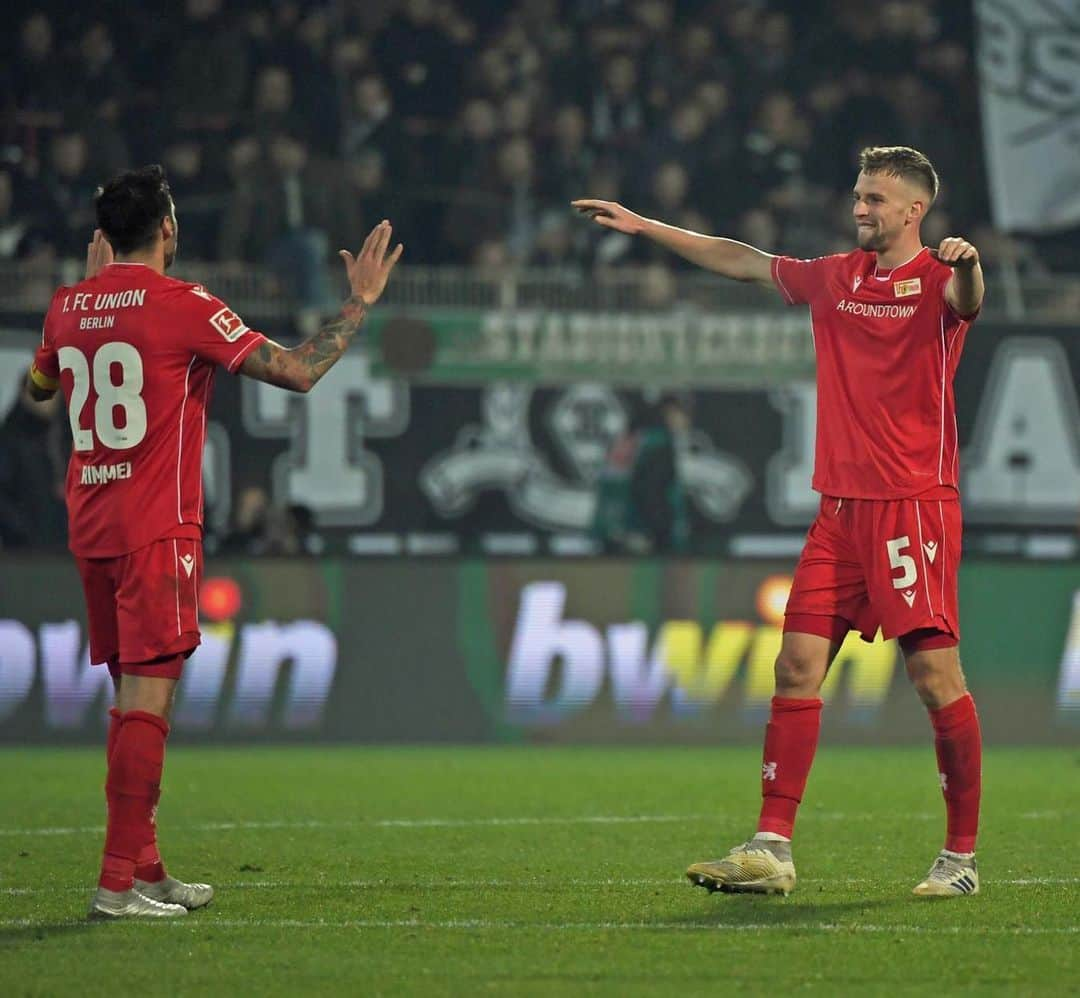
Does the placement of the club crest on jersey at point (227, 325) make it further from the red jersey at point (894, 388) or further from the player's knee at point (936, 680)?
the player's knee at point (936, 680)

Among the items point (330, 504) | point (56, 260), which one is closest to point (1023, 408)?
point (330, 504)

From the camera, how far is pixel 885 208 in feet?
19.2

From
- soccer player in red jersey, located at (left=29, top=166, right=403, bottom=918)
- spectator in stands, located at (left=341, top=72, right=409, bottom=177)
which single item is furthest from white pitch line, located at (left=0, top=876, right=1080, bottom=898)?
spectator in stands, located at (left=341, top=72, right=409, bottom=177)

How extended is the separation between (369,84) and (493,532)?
14.1 ft

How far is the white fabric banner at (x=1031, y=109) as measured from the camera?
57.6 feet

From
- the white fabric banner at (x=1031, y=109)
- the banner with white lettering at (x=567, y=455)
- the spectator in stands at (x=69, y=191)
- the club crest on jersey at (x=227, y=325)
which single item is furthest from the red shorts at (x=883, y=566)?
the white fabric banner at (x=1031, y=109)

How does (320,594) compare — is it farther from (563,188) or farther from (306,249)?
(563,188)

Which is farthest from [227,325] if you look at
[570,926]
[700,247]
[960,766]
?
[960,766]

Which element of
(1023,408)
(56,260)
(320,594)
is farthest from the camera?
(1023,408)

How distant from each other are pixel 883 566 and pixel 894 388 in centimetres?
53

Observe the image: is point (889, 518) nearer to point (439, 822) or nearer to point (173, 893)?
point (173, 893)

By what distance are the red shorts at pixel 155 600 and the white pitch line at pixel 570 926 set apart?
72cm

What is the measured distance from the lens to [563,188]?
1691 cm

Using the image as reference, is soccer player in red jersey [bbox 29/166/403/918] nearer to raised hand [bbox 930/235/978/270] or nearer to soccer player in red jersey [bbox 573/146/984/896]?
soccer player in red jersey [bbox 573/146/984/896]
